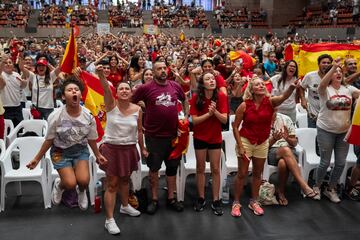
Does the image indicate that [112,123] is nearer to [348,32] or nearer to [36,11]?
[348,32]

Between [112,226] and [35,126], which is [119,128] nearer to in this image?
[112,226]

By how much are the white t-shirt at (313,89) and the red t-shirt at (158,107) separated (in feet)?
7.24

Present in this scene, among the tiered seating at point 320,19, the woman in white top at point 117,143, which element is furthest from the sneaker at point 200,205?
the tiered seating at point 320,19

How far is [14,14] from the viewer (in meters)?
31.3

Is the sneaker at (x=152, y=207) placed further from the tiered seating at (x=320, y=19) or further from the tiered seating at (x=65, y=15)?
the tiered seating at (x=65, y=15)

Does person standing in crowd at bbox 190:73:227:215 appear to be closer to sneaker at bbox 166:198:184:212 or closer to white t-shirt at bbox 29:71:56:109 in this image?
sneaker at bbox 166:198:184:212

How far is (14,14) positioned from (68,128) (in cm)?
3039

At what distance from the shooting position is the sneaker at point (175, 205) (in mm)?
4961

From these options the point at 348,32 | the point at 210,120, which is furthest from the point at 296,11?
the point at 210,120

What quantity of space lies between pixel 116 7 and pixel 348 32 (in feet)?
72.4

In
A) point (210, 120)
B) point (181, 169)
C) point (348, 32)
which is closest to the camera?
point (210, 120)

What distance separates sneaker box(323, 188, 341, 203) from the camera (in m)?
5.21

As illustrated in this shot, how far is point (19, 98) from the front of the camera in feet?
22.0

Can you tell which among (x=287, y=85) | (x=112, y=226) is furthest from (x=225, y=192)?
(x=287, y=85)
